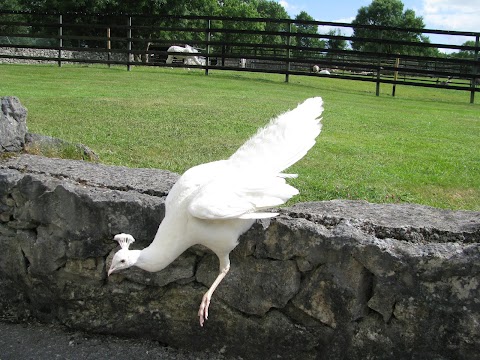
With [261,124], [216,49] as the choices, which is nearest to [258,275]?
[261,124]

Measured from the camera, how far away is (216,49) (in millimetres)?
34531

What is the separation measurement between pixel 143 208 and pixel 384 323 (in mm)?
1580

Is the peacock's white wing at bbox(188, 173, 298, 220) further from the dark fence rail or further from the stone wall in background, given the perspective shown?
the dark fence rail

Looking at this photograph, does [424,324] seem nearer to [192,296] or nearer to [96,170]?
[192,296]

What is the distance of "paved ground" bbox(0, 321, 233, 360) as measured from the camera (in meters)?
3.79

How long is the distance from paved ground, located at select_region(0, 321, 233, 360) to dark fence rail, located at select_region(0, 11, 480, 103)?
1152cm

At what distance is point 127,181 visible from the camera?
399 cm

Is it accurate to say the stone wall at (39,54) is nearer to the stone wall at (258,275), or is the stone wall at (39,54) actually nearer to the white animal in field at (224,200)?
the stone wall at (258,275)

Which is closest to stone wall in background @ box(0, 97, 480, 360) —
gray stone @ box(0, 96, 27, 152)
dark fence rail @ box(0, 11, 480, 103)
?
gray stone @ box(0, 96, 27, 152)

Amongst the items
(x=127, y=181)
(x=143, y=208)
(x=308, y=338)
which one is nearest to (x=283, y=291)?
(x=308, y=338)

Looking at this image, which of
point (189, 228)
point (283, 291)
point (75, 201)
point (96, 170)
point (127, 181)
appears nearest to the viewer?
point (189, 228)

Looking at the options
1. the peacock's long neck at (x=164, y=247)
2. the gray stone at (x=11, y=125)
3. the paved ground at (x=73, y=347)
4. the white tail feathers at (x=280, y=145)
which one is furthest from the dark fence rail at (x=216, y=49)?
the peacock's long neck at (x=164, y=247)

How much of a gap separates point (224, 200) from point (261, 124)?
207 inches

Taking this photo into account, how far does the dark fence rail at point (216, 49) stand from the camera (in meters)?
15.8
